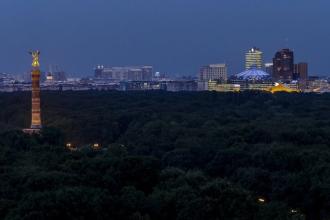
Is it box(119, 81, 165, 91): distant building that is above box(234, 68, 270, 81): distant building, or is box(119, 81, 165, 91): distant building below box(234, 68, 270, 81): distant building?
below

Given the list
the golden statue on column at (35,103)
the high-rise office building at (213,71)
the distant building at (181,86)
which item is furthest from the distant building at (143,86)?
the golden statue on column at (35,103)

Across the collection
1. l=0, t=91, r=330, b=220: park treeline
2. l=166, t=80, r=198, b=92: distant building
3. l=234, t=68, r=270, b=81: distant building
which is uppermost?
l=234, t=68, r=270, b=81: distant building

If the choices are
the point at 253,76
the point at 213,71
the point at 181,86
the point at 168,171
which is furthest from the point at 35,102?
the point at 213,71

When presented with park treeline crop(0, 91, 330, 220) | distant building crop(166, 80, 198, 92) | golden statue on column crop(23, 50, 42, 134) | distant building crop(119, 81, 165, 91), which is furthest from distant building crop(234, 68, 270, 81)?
golden statue on column crop(23, 50, 42, 134)

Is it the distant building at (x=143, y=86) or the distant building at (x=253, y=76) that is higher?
the distant building at (x=253, y=76)

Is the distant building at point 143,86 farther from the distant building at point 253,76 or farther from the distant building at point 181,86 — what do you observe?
the distant building at point 253,76

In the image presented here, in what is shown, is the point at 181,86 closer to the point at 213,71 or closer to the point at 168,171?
the point at 213,71

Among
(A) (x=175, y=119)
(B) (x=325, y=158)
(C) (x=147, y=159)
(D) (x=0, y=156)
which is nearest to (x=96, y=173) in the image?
(C) (x=147, y=159)

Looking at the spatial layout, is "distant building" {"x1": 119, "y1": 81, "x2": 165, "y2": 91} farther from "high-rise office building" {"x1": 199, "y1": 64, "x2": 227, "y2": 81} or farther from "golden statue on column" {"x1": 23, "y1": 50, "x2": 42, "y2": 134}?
"golden statue on column" {"x1": 23, "y1": 50, "x2": 42, "y2": 134}
